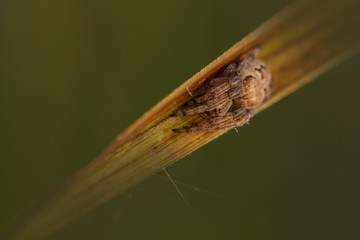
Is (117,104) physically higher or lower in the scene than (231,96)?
higher

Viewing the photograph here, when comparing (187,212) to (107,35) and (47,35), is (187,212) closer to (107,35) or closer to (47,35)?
(107,35)

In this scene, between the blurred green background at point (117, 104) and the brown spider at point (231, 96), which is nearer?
the brown spider at point (231, 96)

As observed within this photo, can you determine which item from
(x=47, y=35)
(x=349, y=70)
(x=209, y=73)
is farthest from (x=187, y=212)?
(x=349, y=70)

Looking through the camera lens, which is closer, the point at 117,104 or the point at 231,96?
the point at 231,96
